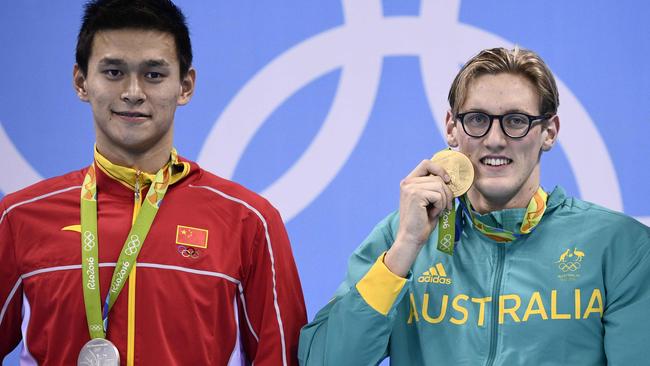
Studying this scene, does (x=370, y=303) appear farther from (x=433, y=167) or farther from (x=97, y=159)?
(x=97, y=159)

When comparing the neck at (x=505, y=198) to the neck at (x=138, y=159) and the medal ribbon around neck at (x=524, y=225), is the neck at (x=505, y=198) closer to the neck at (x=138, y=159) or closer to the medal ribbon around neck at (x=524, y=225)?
the medal ribbon around neck at (x=524, y=225)

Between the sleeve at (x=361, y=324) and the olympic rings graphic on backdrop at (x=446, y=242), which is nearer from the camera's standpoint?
the sleeve at (x=361, y=324)

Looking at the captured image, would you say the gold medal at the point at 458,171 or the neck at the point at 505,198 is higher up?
the gold medal at the point at 458,171

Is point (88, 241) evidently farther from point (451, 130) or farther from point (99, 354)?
point (451, 130)

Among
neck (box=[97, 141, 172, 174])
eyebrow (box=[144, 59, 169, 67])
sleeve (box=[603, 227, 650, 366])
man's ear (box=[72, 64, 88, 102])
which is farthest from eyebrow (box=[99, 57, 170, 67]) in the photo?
sleeve (box=[603, 227, 650, 366])

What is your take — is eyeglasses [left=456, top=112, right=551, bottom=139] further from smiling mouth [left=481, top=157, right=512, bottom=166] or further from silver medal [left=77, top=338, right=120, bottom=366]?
silver medal [left=77, top=338, right=120, bottom=366]

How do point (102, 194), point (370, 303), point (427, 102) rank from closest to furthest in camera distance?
point (370, 303) < point (102, 194) < point (427, 102)

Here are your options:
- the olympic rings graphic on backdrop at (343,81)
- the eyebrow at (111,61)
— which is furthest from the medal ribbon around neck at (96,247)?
the olympic rings graphic on backdrop at (343,81)

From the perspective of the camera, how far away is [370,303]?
2541 millimetres

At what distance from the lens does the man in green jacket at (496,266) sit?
2525mm

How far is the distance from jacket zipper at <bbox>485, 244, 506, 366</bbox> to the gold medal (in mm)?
186

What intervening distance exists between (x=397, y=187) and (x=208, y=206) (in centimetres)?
132

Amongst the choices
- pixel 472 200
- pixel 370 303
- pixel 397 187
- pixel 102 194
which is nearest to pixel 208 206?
pixel 102 194

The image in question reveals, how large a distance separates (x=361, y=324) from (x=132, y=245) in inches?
Answer: 24.1
